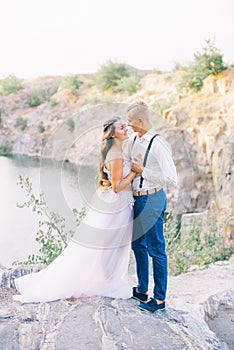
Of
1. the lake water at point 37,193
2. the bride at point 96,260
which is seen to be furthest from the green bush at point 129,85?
the bride at point 96,260

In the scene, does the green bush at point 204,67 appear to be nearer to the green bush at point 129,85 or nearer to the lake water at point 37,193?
the green bush at point 129,85

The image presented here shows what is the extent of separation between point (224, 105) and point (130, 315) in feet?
42.3

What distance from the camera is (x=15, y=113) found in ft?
95.3

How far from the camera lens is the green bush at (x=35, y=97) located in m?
29.6

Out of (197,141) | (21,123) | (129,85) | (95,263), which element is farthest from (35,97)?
(95,263)

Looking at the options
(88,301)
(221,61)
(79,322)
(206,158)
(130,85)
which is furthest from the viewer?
(130,85)

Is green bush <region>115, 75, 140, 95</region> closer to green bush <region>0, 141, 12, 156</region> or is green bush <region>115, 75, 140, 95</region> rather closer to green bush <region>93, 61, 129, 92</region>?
green bush <region>93, 61, 129, 92</region>

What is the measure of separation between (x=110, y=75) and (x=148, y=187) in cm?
2535

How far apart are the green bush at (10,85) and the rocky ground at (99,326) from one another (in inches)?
1116

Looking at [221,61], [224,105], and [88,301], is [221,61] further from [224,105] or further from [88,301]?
[88,301]

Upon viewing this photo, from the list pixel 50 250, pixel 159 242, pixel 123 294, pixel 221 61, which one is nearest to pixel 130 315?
pixel 123 294

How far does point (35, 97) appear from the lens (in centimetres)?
2978

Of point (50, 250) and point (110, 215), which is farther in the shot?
point (50, 250)

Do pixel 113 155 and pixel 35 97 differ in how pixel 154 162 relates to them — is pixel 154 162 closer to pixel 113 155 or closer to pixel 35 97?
pixel 113 155
